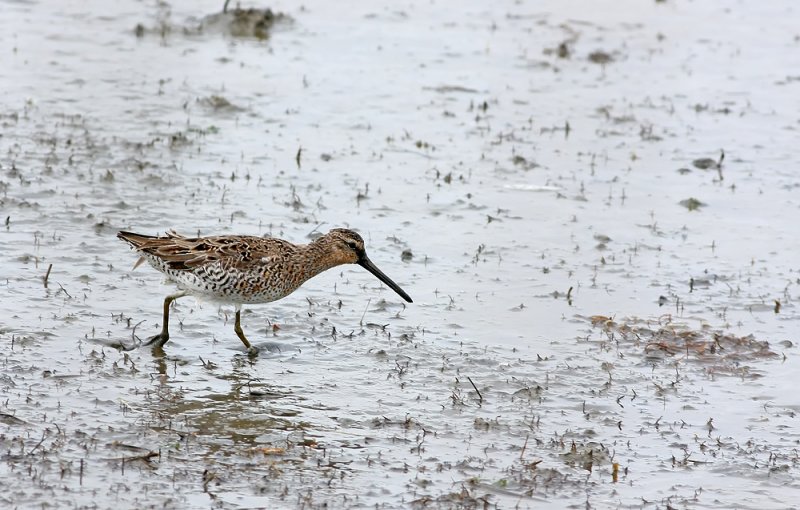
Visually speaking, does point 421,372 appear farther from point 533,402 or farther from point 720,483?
point 720,483

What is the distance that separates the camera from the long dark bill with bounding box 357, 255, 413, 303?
9.38 m

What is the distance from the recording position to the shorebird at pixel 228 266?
8719 millimetres

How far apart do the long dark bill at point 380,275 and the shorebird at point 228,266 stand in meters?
0.42

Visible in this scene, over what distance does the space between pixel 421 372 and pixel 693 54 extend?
10285mm

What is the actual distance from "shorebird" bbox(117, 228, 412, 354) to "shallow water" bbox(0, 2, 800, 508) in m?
0.37

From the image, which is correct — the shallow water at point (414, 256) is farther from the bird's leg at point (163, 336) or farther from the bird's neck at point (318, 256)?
the bird's neck at point (318, 256)

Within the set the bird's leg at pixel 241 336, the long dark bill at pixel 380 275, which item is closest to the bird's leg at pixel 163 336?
the bird's leg at pixel 241 336

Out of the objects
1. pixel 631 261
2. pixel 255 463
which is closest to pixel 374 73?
pixel 631 261

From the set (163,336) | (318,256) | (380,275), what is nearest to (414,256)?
(380,275)

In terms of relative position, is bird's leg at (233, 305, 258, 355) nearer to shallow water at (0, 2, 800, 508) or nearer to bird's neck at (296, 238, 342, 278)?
shallow water at (0, 2, 800, 508)

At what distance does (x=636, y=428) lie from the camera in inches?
316

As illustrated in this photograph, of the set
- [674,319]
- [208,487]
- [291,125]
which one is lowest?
[208,487]

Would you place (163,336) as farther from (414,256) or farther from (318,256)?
(414,256)

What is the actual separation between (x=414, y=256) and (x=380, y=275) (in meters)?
1.50
